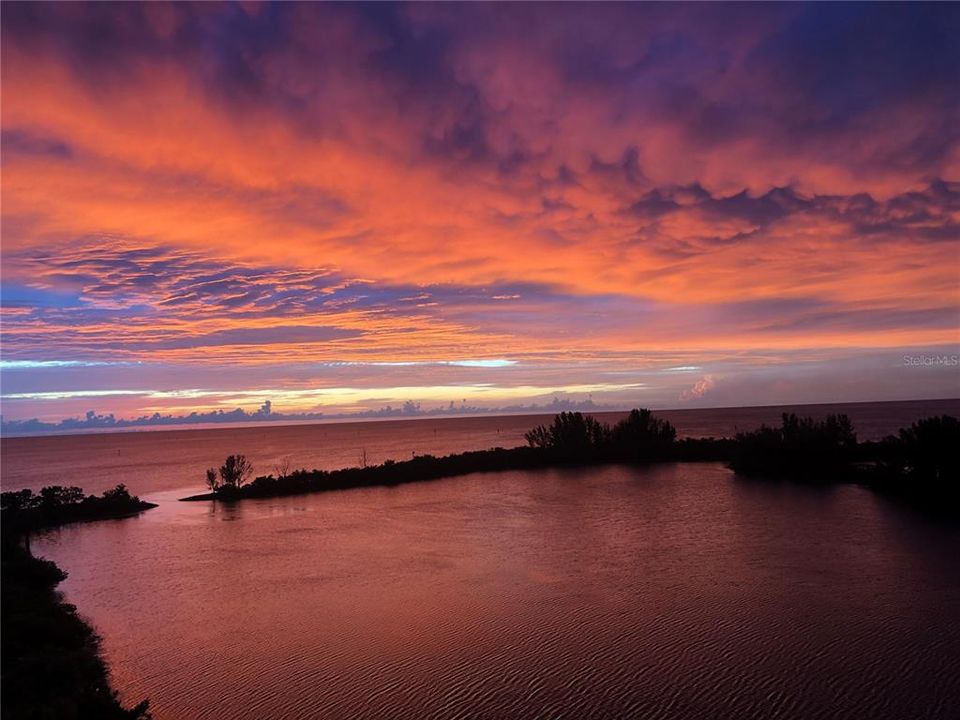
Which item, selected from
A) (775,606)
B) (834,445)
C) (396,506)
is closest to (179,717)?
(775,606)

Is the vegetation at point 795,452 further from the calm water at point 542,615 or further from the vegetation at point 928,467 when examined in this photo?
the calm water at point 542,615

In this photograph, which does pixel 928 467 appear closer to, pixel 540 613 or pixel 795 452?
pixel 795 452

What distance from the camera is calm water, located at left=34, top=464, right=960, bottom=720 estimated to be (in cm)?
1348

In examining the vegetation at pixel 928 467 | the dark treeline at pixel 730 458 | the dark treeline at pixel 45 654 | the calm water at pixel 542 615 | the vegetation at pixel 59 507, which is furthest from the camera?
the dark treeline at pixel 730 458

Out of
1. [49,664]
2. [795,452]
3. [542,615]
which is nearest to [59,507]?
[49,664]

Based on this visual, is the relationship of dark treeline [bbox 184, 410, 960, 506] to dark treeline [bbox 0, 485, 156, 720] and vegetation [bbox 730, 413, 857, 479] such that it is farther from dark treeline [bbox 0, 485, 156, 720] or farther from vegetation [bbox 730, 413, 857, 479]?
dark treeline [bbox 0, 485, 156, 720]

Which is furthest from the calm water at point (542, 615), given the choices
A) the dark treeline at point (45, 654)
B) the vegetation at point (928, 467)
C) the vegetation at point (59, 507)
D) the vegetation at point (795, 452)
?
the vegetation at point (795, 452)

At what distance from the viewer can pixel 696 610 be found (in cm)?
1847

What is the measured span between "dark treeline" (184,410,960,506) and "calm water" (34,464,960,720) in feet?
25.1

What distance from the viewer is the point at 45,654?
13.9m

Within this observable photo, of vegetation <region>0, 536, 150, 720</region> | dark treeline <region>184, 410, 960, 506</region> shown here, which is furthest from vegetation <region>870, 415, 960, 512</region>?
vegetation <region>0, 536, 150, 720</region>

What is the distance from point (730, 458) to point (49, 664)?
58.5m

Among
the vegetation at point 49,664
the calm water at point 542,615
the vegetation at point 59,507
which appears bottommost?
the calm water at point 542,615

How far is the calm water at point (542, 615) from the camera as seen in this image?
13.5 metres
